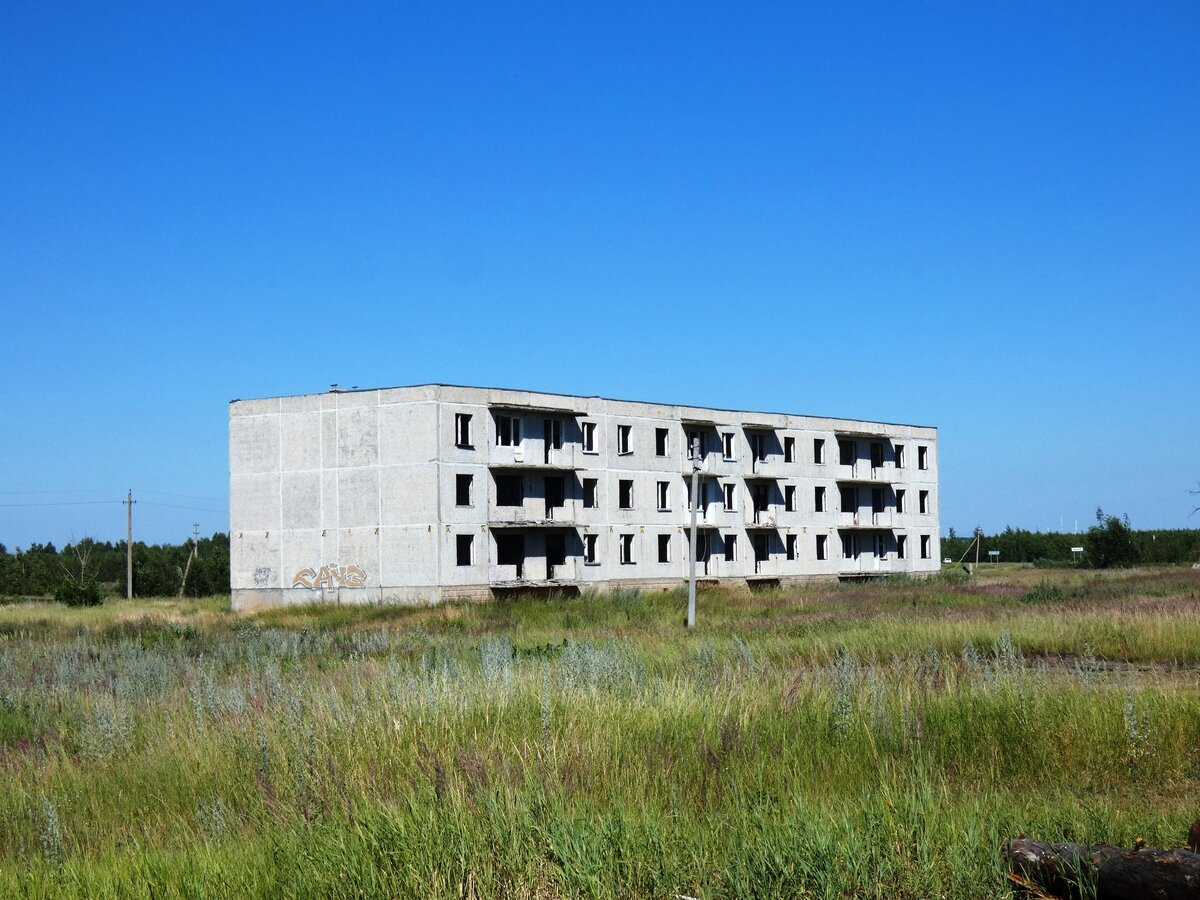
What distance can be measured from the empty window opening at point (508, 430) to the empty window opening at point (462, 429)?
70.9 inches

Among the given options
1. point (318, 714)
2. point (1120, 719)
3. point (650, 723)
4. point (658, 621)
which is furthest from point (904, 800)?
point (658, 621)

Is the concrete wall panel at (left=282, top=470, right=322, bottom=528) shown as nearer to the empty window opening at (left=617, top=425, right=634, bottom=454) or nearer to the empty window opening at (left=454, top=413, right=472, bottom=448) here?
the empty window opening at (left=454, top=413, right=472, bottom=448)

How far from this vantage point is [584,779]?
8.84 metres

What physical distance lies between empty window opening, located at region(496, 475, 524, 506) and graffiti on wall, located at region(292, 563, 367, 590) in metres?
6.95

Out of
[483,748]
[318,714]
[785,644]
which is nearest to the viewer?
[483,748]

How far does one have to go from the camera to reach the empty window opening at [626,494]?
58963 mm

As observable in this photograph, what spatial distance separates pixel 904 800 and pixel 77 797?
21.7ft

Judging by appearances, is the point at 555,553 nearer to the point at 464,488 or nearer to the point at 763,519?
the point at 464,488

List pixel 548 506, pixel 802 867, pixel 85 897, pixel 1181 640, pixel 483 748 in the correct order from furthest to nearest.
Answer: pixel 548 506
pixel 1181 640
pixel 483 748
pixel 85 897
pixel 802 867

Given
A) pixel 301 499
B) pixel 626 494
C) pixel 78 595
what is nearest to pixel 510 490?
pixel 626 494

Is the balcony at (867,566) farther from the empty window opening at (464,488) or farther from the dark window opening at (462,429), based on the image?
the dark window opening at (462,429)

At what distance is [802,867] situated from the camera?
21.5 feet

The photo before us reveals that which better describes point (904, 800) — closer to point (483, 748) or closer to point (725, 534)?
point (483, 748)

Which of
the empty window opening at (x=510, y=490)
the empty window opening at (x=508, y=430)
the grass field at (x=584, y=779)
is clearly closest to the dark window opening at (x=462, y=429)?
the empty window opening at (x=508, y=430)
